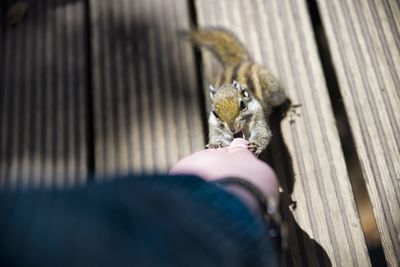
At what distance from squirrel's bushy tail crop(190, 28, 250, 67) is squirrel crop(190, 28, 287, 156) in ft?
0.21

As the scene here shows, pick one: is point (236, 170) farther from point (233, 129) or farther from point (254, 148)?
point (233, 129)

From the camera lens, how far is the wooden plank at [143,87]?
1.91m

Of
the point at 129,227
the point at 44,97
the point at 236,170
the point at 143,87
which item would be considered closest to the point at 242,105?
the point at 143,87

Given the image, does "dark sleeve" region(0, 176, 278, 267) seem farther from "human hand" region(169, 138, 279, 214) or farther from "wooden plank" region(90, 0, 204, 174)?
"wooden plank" region(90, 0, 204, 174)

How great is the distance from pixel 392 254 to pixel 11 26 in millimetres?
2083

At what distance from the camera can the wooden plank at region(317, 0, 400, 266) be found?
155cm

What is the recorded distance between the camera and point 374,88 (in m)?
1.73

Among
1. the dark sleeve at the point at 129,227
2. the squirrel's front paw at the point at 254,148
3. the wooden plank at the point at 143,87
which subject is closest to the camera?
the dark sleeve at the point at 129,227

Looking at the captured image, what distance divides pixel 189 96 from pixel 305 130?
55 cm

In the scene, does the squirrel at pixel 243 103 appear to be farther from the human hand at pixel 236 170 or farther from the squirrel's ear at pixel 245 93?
the human hand at pixel 236 170

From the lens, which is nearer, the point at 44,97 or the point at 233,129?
the point at 233,129

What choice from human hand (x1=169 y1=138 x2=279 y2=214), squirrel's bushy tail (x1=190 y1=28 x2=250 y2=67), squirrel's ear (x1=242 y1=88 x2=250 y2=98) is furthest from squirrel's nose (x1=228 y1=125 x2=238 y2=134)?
human hand (x1=169 y1=138 x2=279 y2=214)

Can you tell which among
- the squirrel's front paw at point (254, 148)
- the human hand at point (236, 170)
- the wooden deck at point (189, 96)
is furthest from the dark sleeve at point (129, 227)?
the wooden deck at point (189, 96)

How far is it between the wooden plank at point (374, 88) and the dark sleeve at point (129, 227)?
96 centimetres
